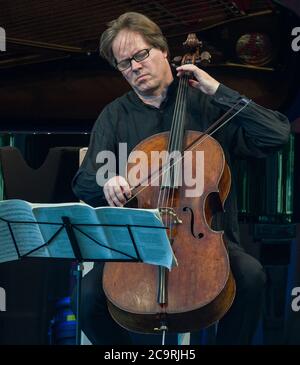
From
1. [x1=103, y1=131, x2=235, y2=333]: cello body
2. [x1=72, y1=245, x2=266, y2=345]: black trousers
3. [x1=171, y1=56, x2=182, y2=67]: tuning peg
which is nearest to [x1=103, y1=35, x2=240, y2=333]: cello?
[x1=103, y1=131, x2=235, y2=333]: cello body

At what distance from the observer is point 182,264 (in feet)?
8.80

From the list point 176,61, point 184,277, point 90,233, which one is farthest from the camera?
point 176,61

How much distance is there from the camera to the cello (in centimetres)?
→ 264

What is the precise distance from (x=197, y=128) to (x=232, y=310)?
0.64 meters

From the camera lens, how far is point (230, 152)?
307 cm

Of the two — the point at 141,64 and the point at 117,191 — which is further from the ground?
the point at 141,64

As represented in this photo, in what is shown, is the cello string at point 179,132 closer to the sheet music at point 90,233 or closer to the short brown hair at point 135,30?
the short brown hair at point 135,30

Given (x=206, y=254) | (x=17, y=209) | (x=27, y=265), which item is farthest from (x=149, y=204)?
(x=27, y=265)

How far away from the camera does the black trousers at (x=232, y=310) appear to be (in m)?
2.83

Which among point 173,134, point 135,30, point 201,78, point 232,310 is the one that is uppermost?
point 135,30

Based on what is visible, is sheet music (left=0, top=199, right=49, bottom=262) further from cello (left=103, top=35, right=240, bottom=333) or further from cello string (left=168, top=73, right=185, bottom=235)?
cello string (left=168, top=73, right=185, bottom=235)

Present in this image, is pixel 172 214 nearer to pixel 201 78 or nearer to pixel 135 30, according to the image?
pixel 201 78

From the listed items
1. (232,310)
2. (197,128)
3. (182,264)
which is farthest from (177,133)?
(232,310)

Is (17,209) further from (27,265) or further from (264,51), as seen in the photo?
(264,51)
